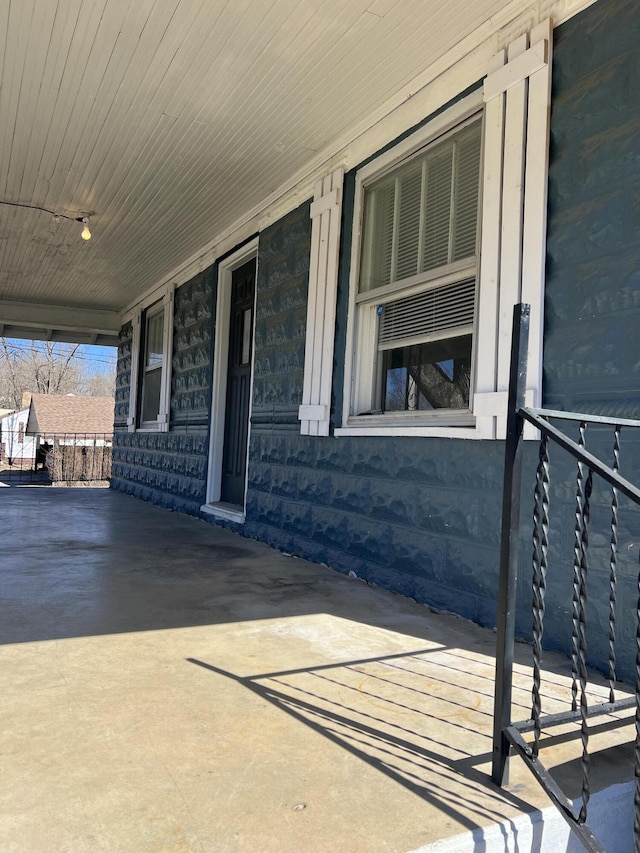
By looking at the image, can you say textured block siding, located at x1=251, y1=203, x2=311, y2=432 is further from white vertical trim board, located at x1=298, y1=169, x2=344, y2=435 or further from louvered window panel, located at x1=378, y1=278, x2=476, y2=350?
louvered window panel, located at x1=378, y1=278, x2=476, y2=350

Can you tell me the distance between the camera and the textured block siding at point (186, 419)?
6957 mm

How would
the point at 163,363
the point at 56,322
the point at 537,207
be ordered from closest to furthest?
1. the point at 537,207
2. the point at 163,363
3. the point at 56,322

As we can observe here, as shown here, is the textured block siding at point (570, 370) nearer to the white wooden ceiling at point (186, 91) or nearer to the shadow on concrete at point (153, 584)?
the shadow on concrete at point (153, 584)

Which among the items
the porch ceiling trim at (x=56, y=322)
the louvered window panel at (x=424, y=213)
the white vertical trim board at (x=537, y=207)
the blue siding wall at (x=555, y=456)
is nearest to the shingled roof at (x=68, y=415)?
the porch ceiling trim at (x=56, y=322)


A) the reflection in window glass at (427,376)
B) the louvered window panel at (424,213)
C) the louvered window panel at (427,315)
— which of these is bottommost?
the reflection in window glass at (427,376)

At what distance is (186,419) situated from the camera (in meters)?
7.46

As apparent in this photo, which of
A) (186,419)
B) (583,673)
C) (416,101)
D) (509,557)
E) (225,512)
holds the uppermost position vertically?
(416,101)

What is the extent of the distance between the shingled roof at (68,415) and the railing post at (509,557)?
84.3ft

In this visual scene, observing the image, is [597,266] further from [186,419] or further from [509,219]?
[186,419]

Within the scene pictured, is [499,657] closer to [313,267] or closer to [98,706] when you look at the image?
[98,706]

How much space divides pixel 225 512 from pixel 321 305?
236 cm

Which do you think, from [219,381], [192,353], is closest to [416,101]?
[219,381]

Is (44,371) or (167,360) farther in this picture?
(44,371)

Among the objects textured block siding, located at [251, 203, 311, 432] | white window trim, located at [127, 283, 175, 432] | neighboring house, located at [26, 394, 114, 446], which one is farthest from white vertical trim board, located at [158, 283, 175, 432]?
neighboring house, located at [26, 394, 114, 446]
